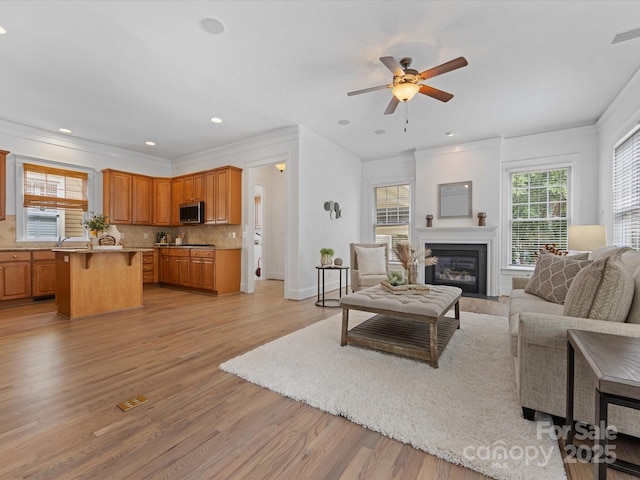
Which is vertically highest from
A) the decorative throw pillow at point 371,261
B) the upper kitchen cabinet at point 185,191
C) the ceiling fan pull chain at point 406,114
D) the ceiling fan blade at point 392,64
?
the ceiling fan pull chain at point 406,114

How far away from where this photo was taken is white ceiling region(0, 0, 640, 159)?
2494 mm

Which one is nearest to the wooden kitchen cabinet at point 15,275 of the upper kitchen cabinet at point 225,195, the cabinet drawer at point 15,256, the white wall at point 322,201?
the cabinet drawer at point 15,256

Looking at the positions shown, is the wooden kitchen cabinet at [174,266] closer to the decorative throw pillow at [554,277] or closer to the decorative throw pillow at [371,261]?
the decorative throw pillow at [371,261]

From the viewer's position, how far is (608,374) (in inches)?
39.8

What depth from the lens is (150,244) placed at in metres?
7.05

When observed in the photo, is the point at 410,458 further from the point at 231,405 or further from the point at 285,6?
the point at 285,6

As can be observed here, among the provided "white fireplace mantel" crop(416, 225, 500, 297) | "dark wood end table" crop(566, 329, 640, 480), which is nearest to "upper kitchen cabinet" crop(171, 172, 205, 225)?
"white fireplace mantel" crop(416, 225, 500, 297)

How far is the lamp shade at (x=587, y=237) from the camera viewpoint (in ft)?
12.9

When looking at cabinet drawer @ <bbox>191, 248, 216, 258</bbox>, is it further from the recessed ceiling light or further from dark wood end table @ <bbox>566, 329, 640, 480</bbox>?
dark wood end table @ <bbox>566, 329, 640, 480</bbox>

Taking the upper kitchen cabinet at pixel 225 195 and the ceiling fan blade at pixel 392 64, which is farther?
the upper kitchen cabinet at pixel 225 195

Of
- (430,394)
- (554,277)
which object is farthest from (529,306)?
(430,394)

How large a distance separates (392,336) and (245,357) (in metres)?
1.33

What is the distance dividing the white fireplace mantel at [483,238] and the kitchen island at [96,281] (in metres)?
5.29

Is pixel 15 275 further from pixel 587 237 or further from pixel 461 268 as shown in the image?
pixel 587 237
